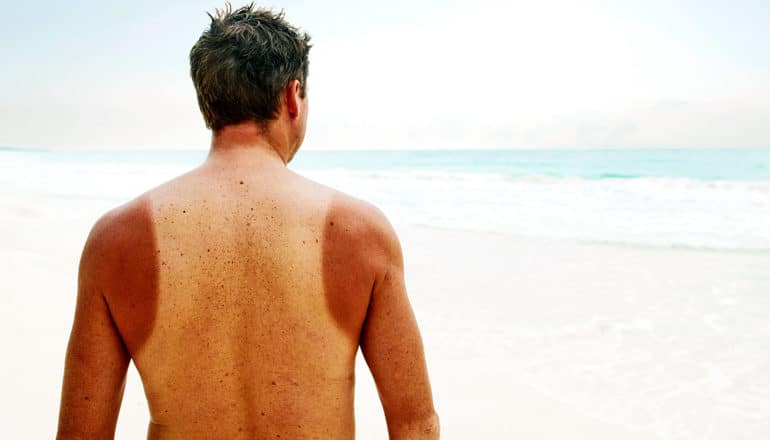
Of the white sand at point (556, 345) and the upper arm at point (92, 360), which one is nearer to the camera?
the upper arm at point (92, 360)

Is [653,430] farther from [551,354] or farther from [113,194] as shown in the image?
[113,194]

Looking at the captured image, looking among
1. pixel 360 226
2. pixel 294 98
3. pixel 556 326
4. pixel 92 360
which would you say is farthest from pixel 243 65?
pixel 556 326

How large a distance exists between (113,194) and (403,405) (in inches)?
820

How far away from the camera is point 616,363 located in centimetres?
493

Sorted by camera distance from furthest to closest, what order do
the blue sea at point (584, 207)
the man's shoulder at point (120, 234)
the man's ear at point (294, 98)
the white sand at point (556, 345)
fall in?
the blue sea at point (584, 207) → the white sand at point (556, 345) → the man's ear at point (294, 98) → the man's shoulder at point (120, 234)

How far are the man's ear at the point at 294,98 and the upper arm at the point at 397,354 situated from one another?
13.3 inches

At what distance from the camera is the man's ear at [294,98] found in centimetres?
142

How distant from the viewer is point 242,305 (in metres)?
1.34

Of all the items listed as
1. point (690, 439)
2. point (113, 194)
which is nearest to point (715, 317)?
point (690, 439)

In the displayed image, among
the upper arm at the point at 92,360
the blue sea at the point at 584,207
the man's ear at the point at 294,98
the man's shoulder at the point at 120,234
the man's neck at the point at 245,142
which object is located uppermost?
the blue sea at the point at 584,207

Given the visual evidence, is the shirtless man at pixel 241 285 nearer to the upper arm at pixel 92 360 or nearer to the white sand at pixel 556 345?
the upper arm at pixel 92 360

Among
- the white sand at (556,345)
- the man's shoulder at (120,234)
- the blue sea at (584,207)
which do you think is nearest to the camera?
the man's shoulder at (120,234)

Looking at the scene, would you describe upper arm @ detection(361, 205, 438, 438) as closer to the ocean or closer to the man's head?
the man's head

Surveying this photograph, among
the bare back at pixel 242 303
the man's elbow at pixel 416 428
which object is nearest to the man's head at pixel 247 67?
the bare back at pixel 242 303
